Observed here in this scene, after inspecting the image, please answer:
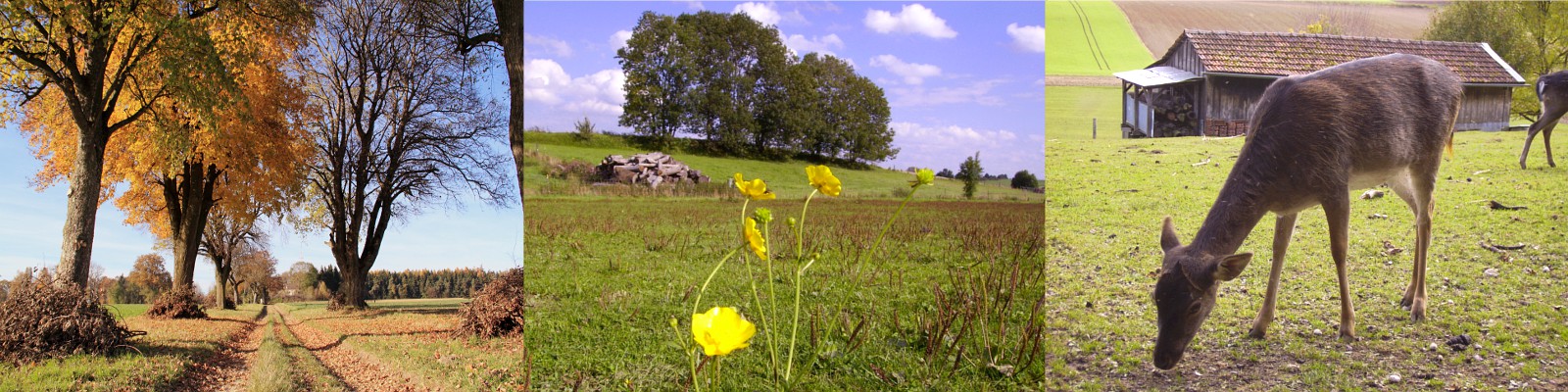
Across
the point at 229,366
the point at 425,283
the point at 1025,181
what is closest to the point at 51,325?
the point at 229,366

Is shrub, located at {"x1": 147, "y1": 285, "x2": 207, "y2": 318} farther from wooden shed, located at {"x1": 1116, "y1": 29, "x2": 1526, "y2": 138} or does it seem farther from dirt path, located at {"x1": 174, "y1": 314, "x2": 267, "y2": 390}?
wooden shed, located at {"x1": 1116, "y1": 29, "x2": 1526, "y2": 138}

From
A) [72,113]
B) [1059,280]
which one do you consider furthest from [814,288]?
[72,113]

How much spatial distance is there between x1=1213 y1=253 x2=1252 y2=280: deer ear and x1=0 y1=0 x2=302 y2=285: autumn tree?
596 centimetres

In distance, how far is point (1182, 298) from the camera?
4.83 m

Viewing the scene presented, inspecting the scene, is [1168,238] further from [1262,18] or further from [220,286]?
[220,286]

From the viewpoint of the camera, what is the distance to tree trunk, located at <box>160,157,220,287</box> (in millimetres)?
5586

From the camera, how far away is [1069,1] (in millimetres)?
6027

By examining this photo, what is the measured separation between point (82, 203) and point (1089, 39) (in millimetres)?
6473

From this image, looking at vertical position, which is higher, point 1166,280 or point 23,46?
point 23,46

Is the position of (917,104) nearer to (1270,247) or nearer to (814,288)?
(814,288)

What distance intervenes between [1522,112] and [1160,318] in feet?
10.4

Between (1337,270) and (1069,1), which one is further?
(1069,1)

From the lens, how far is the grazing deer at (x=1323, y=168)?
4848 millimetres

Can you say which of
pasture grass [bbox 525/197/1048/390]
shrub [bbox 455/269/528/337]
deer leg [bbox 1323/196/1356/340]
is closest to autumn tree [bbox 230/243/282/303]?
shrub [bbox 455/269/528/337]
